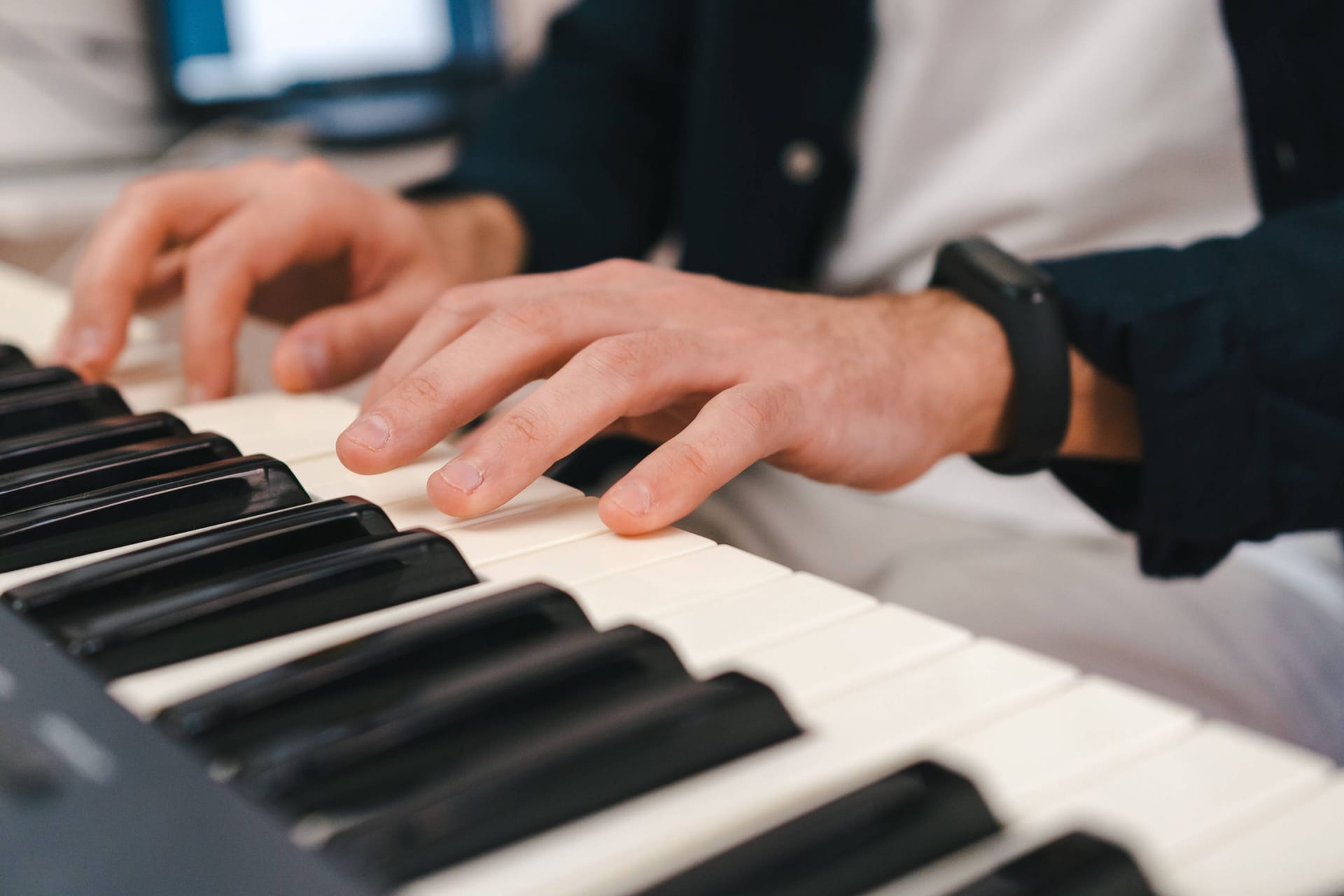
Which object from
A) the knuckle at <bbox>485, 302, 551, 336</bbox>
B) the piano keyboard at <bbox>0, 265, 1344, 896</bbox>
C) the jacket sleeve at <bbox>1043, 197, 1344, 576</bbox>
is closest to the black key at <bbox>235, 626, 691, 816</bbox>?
the piano keyboard at <bbox>0, 265, 1344, 896</bbox>

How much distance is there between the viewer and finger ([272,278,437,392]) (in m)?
0.70

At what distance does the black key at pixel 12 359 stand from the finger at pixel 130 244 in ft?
0.07

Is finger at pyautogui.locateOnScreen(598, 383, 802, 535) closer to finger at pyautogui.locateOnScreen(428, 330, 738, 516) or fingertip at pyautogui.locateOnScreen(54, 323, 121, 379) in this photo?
finger at pyautogui.locateOnScreen(428, 330, 738, 516)

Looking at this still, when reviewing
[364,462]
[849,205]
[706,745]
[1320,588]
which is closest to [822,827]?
[706,745]

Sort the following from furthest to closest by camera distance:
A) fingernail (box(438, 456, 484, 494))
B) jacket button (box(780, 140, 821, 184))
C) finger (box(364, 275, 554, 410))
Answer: jacket button (box(780, 140, 821, 184)) < finger (box(364, 275, 554, 410)) < fingernail (box(438, 456, 484, 494))

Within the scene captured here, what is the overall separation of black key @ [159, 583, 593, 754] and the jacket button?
2.98ft

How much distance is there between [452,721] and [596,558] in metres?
0.13

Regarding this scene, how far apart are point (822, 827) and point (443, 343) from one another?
372 millimetres

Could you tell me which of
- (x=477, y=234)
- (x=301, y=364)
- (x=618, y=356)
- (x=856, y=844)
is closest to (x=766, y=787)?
(x=856, y=844)

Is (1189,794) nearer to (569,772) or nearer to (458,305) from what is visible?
(569,772)

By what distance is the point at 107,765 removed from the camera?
30cm

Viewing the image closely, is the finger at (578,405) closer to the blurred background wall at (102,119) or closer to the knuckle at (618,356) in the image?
the knuckle at (618,356)

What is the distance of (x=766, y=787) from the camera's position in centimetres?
A: 29

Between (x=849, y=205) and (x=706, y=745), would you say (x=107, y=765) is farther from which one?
(x=849, y=205)
